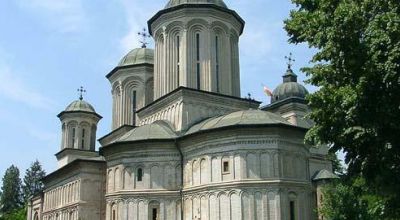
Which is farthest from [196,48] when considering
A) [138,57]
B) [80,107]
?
[80,107]

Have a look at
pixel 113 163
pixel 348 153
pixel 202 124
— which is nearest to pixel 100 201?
pixel 113 163

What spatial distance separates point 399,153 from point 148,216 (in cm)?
1511

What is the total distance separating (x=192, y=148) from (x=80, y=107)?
1763 centimetres

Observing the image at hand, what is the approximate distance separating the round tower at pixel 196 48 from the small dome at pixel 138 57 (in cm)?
568

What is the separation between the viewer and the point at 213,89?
2727 centimetres

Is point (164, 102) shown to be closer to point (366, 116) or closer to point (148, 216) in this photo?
point (148, 216)

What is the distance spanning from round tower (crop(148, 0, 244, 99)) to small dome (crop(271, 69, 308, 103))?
8681mm

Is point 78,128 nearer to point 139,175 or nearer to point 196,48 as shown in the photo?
point 196,48

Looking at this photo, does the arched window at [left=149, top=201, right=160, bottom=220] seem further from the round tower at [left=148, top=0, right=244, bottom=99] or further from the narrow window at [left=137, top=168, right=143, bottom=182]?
the round tower at [left=148, top=0, right=244, bottom=99]

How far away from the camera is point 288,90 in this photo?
36.6 metres

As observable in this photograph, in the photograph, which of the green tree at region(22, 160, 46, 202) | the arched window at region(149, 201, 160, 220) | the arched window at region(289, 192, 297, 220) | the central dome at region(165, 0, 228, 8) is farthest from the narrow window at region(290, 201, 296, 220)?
the green tree at region(22, 160, 46, 202)

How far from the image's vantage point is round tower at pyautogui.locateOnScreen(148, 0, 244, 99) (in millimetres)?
27297

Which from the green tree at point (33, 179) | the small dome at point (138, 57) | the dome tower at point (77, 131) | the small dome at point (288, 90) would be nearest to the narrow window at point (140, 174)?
the small dome at point (138, 57)

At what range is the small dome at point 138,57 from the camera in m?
34.2
